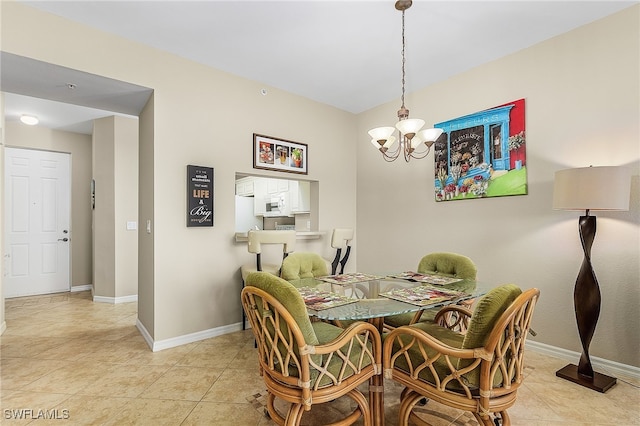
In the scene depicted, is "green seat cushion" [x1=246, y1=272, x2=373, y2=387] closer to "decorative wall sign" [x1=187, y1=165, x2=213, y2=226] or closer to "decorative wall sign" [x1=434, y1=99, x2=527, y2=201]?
"decorative wall sign" [x1=187, y1=165, x2=213, y2=226]

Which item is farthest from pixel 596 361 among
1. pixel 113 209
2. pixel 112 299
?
pixel 113 209

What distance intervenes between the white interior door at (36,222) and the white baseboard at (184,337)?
2776mm

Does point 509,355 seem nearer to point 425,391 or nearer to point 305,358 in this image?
point 425,391

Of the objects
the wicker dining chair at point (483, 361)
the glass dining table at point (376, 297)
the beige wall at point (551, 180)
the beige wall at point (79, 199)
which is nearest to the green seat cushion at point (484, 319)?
the wicker dining chair at point (483, 361)

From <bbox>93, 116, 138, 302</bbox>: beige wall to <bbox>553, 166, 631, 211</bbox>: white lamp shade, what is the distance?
5.36 m

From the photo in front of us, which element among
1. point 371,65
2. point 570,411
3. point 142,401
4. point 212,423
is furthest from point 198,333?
point 371,65

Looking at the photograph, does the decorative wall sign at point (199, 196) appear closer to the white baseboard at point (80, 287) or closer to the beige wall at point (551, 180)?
the beige wall at point (551, 180)

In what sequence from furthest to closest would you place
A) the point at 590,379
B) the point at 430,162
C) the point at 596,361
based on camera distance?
the point at 430,162
the point at 596,361
the point at 590,379

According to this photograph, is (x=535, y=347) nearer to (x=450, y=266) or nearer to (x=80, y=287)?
(x=450, y=266)

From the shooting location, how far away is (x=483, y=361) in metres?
1.36

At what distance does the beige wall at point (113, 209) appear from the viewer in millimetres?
4676

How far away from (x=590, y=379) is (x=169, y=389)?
2979 mm

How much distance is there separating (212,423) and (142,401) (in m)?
0.58

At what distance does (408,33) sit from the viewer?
8.89 feet
